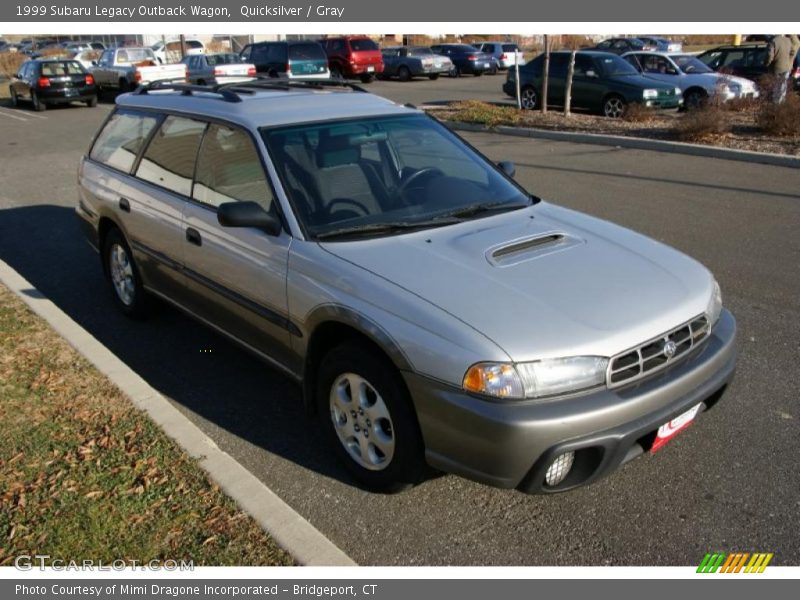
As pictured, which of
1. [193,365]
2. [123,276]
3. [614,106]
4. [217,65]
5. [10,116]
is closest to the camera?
[193,365]

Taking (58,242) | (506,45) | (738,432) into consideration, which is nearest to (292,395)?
(738,432)

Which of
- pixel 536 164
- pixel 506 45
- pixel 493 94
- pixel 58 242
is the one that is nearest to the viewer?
pixel 58 242

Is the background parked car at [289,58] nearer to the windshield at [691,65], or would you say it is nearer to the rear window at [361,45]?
the rear window at [361,45]

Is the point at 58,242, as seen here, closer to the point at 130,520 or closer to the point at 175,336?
the point at 175,336

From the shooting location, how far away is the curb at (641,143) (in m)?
11.0

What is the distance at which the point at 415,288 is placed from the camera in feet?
10.2

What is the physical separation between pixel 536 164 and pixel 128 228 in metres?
7.82

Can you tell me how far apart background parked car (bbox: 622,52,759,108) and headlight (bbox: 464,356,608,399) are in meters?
13.8

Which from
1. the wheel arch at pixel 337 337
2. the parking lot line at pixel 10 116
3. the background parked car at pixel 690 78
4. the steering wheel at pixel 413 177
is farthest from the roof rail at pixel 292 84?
the parking lot line at pixel 10 116

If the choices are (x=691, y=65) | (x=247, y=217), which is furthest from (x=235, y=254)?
(x=691, y=65)

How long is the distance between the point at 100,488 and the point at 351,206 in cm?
182

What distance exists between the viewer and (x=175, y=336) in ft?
17.6

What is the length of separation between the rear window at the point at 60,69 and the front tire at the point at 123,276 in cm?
1939

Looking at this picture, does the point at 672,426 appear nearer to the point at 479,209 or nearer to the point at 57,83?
the point at 479,209
